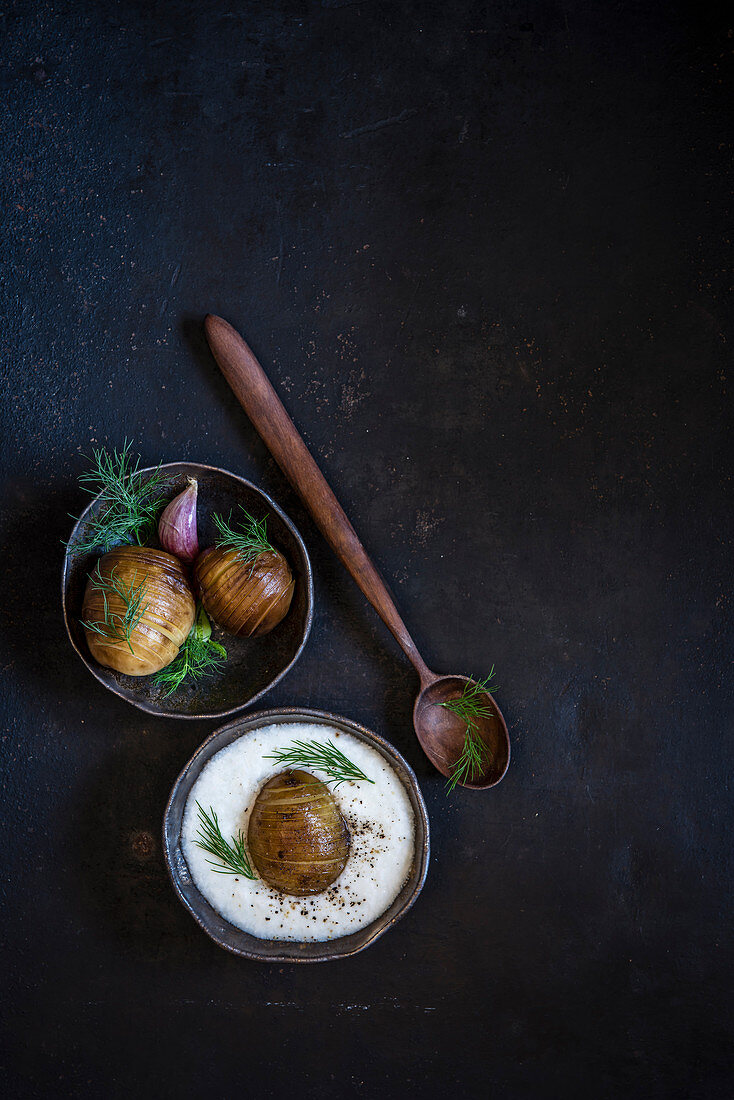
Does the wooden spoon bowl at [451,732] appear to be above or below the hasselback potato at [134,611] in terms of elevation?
below

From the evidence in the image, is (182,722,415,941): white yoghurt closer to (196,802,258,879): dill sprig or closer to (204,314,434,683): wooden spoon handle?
(196,802,258,879): dill sprig

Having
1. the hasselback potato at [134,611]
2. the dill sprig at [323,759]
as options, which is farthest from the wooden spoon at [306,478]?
the hasselback potato at [134,611]

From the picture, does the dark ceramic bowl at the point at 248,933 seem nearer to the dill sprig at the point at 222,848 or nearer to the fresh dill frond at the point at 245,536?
the dill sprig at the point at 222,848

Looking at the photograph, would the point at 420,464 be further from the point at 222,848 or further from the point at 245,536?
the point at 222,848

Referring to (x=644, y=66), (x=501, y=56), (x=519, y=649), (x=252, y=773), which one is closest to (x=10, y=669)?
(x=252, y=773)

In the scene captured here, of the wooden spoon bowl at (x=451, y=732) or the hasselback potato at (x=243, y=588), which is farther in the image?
the wooden spoon bowl at (x=451, y=732)

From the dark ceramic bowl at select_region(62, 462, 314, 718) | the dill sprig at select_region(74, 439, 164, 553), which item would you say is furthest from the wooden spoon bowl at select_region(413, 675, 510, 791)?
the dill sprig at select_region(74, 439, 164, 553)
